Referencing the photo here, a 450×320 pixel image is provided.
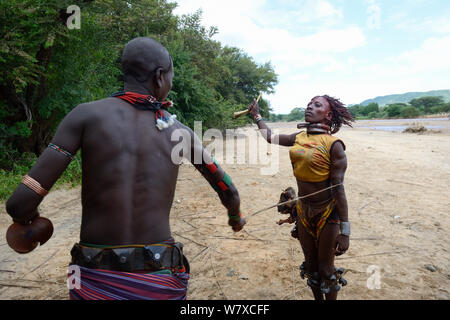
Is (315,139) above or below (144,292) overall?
above

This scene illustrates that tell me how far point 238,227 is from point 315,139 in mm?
1174

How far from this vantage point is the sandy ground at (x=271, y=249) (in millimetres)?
3375

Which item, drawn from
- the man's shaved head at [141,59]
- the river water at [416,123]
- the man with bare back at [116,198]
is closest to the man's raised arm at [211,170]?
the man with bare back at [116,198]

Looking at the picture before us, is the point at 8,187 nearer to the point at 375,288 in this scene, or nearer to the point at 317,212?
the point at 317,212

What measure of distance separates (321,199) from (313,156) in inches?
15.8

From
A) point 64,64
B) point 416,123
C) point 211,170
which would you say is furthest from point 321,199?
point 416,123

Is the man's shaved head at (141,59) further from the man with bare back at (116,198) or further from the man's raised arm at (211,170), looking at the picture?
the man's raised arm at (211,170)

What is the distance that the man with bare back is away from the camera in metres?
1.45

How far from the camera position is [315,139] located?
8.81 ft

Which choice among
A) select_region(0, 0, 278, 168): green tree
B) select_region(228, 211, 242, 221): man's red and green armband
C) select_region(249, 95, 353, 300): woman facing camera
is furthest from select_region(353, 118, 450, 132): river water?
select_region(228, 211, 242, 221): man's red and green armband

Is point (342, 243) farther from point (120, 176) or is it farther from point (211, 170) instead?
point (120, 176)

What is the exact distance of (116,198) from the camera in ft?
4.85

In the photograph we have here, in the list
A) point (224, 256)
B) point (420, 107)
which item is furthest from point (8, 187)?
point (420, 107)

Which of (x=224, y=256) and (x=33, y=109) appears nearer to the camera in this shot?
(x=224, y=256)
